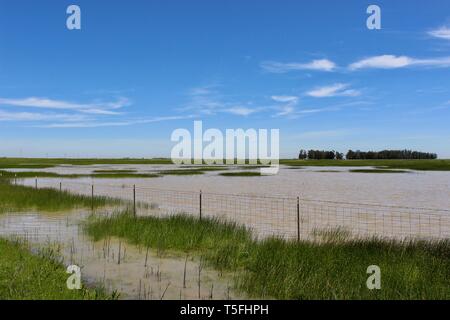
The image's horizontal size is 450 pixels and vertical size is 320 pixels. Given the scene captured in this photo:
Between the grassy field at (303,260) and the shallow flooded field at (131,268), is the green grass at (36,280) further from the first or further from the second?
the grassy field at (303,260)

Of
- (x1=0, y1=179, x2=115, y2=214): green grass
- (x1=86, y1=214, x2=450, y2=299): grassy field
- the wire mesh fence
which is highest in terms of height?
(x1=0, y1=179, x2=115, y2=214): green grass

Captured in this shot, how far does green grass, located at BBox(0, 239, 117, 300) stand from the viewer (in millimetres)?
8281

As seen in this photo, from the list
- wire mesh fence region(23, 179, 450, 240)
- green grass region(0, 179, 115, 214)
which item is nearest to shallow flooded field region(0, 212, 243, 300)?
wire mesh fence region(23, 179, 450, 240)

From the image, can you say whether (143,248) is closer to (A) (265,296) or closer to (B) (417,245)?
(A) (265,296)

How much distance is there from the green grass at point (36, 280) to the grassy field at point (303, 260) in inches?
132

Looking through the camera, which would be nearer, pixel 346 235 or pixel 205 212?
pixel 346 235

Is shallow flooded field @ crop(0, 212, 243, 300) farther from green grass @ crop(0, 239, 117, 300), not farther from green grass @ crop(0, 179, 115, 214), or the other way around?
green grass @ crop(0, 179, 115, 214)

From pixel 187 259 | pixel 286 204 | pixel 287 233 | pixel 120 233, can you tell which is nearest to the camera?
pixel 187 259

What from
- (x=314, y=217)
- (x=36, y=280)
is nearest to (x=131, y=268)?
(x=36, y=280)

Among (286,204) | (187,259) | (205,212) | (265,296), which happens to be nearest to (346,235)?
(187,259)

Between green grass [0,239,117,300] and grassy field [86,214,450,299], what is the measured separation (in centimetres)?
335

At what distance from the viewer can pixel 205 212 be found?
77.3 feet
